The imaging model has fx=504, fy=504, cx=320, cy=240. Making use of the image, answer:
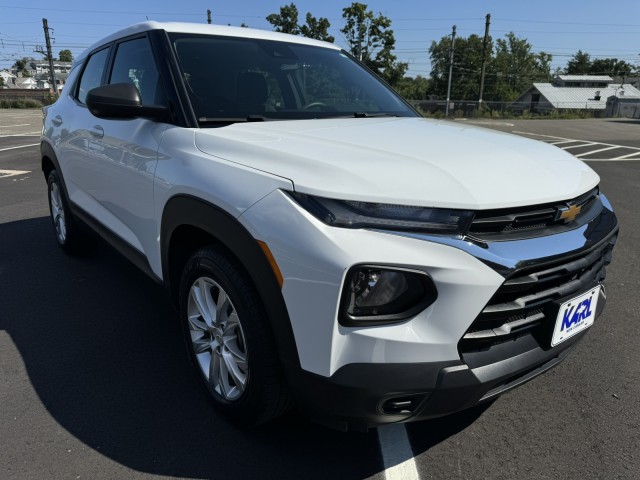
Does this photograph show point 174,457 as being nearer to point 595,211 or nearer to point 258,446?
point 258,446

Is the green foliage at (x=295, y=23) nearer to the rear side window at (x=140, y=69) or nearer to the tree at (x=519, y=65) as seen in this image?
the rear side window at (x=140, y=69)

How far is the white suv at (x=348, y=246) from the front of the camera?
1.60m

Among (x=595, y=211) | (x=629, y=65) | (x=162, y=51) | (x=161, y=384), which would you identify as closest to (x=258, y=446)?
(x=161, y=384)

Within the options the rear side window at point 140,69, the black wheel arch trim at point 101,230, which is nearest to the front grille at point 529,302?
the black wheel arch trim at point 101,230

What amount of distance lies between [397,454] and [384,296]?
912mm

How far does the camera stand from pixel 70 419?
A: 2336 millimetres

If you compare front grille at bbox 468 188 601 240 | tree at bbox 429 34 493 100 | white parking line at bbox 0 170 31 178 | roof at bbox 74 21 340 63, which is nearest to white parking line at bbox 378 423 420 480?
front grille at bbox 468 188 601 240

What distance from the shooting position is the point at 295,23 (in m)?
39.1

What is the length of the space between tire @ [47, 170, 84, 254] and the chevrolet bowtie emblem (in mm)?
3727

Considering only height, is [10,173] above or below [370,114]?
below

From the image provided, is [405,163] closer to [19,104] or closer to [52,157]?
[52,157]

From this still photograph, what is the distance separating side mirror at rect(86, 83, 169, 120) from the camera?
7.89ft

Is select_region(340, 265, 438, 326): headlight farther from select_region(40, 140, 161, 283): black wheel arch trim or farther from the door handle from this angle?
the door handle

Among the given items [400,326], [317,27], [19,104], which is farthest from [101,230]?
[19,104]
